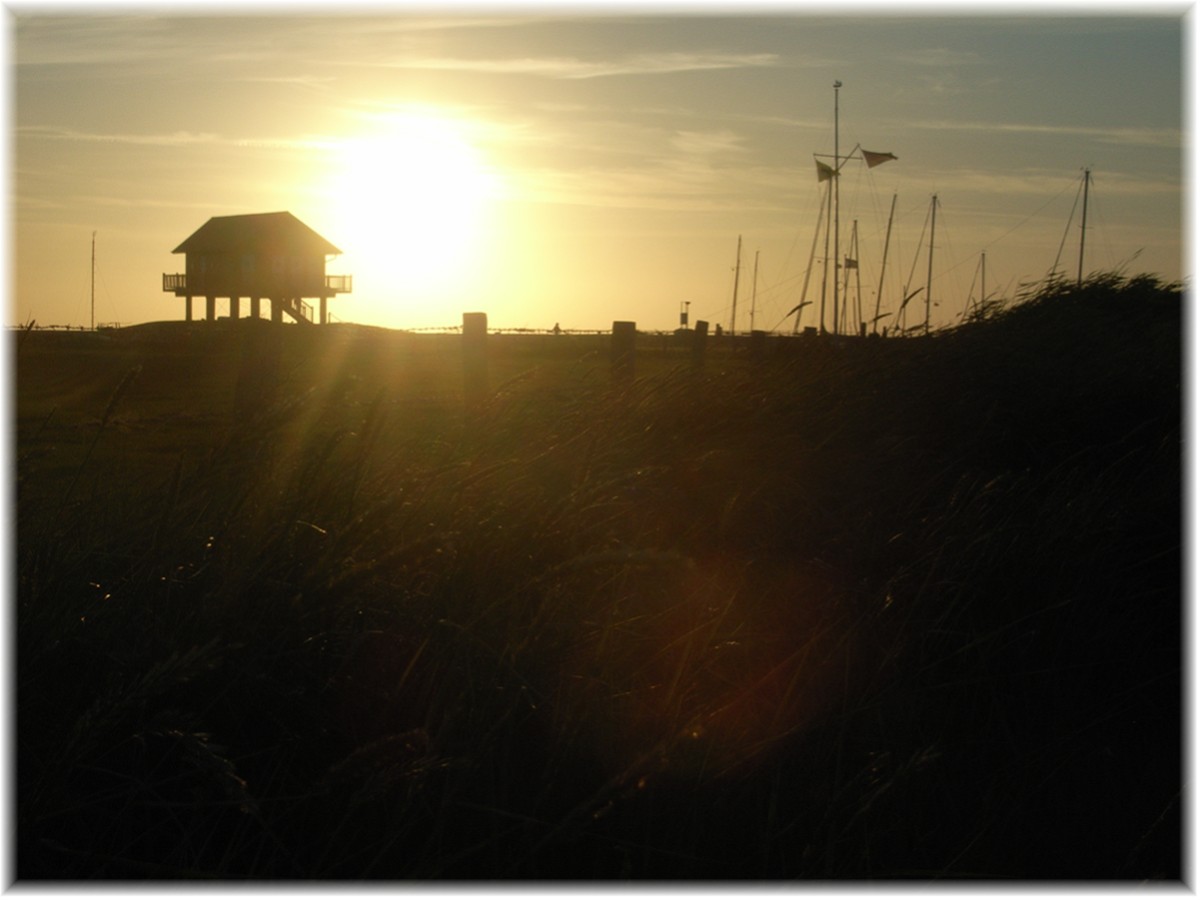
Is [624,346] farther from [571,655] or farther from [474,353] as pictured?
[571,655]

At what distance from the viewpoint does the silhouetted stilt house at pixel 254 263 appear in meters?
42.6

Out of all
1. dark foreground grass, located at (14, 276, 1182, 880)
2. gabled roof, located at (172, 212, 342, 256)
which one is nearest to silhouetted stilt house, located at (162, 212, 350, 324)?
gabled roof, located at (172, 212, 342, 256)

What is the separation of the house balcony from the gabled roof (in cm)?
147

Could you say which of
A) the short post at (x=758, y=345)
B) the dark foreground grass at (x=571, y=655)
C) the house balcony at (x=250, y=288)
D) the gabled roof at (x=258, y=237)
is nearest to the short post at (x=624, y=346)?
the short post at (x=758, y=345)

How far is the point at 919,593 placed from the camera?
447 centimetres

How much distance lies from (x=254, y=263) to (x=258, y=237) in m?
1.29

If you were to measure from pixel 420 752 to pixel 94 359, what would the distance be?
12029 mm

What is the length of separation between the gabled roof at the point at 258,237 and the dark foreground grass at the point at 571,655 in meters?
40.5

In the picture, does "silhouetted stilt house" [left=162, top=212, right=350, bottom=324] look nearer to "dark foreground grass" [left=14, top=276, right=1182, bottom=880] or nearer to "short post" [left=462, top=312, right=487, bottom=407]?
"short post" [left=462, top=312, right=487, bottom=407]

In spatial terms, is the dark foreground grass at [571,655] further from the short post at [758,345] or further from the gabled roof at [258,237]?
the gabled roof at [258,237]

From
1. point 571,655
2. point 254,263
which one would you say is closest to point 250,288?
point 254,263

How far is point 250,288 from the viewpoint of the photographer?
139 feet

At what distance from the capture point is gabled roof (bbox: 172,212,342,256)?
44.5m

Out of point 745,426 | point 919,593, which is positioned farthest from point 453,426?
point 919,593
